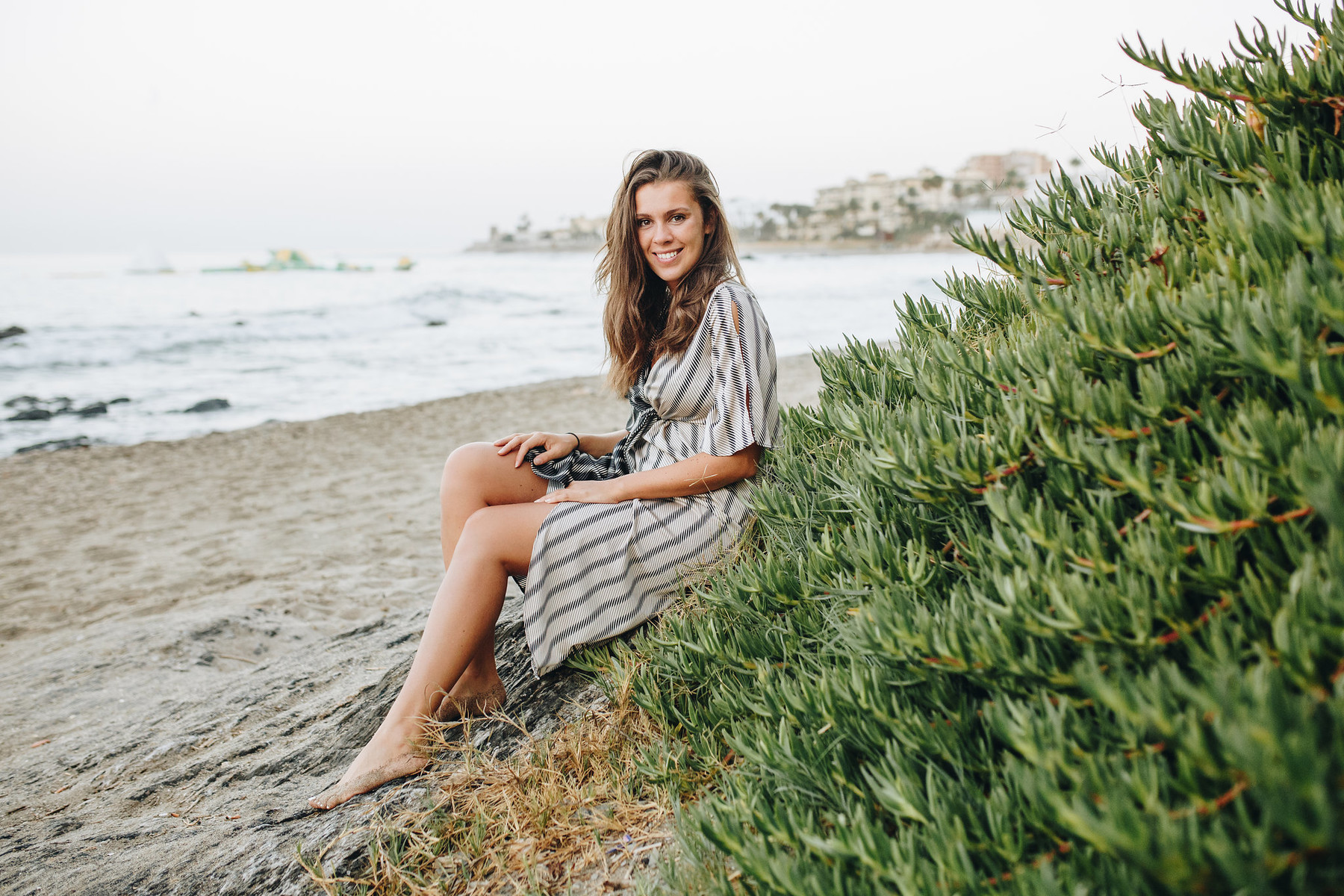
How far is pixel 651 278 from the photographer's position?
3.51 metres

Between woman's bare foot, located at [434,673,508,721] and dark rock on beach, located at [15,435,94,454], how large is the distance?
41.1 ft

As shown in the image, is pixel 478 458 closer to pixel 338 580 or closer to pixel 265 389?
pixel 338 580

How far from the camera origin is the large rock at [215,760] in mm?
2334

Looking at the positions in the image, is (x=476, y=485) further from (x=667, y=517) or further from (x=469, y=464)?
(x=667, y=517)

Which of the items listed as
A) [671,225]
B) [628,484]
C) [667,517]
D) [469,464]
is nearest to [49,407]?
[469,464]

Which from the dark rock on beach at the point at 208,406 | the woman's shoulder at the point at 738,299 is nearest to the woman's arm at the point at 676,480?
the woman's shoulder at the point at 738,299

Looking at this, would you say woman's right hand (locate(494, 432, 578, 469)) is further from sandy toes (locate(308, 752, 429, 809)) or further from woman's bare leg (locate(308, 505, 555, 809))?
sandy toes (locate(308, 752, 429, 809))

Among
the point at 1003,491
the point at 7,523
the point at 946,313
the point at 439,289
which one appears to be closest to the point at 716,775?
the point at 1003,491

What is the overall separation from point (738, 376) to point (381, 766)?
1.76 metres

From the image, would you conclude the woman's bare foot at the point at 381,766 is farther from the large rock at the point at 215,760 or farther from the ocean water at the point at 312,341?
the ocean water at the point at 312,341

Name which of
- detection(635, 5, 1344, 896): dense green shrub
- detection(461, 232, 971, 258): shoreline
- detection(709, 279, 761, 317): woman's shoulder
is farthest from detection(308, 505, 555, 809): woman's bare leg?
detection(461, 232, 971, 258): shoreline

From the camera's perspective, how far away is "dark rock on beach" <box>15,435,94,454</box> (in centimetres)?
1224

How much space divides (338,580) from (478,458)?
363 centimetres

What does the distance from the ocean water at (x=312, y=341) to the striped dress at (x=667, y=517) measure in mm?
531
